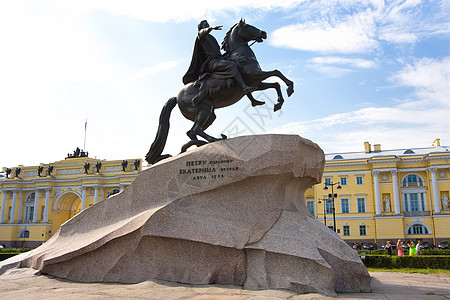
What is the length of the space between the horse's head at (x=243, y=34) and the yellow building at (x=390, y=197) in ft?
133

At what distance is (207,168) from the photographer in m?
7.47

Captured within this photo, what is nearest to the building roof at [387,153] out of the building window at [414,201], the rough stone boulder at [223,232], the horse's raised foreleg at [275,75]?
the building window at [414,201]

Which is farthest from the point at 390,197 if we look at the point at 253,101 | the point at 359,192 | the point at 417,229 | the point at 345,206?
the point at 253,101

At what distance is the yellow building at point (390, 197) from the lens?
1884 inches

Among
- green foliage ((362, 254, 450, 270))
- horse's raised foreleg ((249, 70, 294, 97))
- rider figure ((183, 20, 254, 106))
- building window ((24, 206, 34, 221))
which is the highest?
rider figure ((183, 20, 254, 106))

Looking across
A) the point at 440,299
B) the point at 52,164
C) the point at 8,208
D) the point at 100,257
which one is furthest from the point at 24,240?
the point at 440,299

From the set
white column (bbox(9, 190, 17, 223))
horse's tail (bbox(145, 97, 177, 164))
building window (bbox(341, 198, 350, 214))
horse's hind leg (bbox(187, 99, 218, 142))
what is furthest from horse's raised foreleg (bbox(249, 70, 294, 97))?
white column (bbox(9, 190, 17, 223))

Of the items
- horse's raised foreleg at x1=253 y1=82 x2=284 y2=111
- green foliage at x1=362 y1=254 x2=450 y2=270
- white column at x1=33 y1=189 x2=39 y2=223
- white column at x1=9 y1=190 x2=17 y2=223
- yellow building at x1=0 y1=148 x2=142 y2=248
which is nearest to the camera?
horse's raised foreleg at x1=253 y1=82 x2=284 y2=111

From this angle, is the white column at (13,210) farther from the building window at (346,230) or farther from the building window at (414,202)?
the building window at (414,202)

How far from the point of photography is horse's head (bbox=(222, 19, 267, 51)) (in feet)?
28.8

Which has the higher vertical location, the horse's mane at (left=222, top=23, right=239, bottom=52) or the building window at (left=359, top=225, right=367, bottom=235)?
the horse's mane at (left=222, top=23, right=239, bottom=52)

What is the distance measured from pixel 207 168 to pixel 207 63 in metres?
2.75

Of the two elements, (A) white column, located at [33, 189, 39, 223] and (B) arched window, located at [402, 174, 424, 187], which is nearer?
(B) arched window, located at [402, 174, 424, 187]

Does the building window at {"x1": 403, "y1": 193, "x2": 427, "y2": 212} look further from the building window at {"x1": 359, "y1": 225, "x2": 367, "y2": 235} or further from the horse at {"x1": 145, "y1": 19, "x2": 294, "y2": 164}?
the horse at {"x1": 145, "y1": 19, "x2": 294, "y2": 164}
